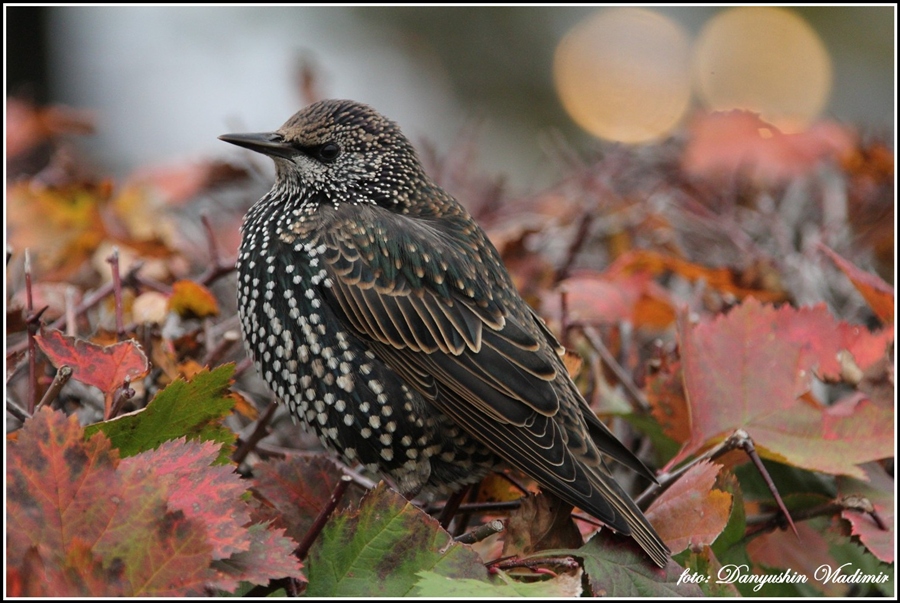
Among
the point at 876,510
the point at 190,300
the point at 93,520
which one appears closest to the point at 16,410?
the point at 93,520

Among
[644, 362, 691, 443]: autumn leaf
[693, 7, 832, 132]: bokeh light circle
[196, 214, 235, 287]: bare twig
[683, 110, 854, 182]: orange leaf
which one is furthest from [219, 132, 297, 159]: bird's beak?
[693, 7, 832, 132]: bokeh light circle

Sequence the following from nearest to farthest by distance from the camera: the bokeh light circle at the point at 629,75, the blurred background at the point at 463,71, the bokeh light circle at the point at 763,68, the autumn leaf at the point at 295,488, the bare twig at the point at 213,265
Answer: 1. the autumn leaf at the point at 295,488
2. the bare twig at the point at 213,265
3. the bokeh light circle at the point at 763,68
4. the bokeh light circle at the point at 629,75
5. the blurred background at the point at 463,71

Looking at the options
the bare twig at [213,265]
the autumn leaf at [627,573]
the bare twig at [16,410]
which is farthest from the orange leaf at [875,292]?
the bare twig at [16,410]

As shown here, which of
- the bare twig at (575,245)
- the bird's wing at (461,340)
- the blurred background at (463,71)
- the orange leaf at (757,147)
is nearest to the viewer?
the bird's wing at (461,340)

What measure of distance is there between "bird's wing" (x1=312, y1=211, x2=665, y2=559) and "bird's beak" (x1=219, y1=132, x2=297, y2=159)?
1.13ft

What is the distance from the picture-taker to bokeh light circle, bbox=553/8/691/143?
4560mm

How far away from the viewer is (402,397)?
224 centimetres

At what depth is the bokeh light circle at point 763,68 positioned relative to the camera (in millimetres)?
4312

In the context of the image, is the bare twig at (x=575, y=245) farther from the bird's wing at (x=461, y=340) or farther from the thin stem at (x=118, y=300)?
the thin stem at (x=118, y=300)

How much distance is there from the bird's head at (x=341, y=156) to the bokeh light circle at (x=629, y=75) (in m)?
1.60

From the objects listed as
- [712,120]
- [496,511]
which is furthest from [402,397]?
[712,120]

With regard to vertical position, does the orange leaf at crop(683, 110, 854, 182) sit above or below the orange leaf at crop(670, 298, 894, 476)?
above

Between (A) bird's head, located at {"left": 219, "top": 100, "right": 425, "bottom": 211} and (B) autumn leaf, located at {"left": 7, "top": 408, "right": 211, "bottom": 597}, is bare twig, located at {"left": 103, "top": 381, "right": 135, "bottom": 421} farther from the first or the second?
(A) bird's head, located at {"left": 219, "top": 100, "right": 425, "bottom": 211}

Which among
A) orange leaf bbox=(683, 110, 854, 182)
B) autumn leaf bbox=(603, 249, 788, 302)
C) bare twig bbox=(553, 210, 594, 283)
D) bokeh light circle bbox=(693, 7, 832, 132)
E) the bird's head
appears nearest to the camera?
the bird's head
